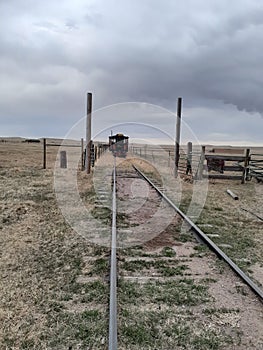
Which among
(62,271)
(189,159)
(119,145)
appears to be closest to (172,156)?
(119,145)

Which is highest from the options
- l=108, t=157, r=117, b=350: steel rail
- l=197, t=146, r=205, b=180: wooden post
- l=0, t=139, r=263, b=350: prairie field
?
l=197, t=146, r=205, b=180: wooden post

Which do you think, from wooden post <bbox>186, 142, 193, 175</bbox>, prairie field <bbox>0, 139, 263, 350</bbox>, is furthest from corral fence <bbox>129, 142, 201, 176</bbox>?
prairie field <bbox>0, 139, 263, 350</bbox>

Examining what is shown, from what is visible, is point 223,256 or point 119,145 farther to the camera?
point 119,145

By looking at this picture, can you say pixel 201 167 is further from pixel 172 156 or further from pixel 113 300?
pixel 172 156

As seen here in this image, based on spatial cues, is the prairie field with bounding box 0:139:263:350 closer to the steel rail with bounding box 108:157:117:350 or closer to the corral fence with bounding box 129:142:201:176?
the steel rail with bounding box 108:157:117:350

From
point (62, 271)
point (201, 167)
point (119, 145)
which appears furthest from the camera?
point (119, 145)

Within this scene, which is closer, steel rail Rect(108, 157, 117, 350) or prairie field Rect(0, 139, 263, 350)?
steel rail Rect(108, 157, 117, 350)

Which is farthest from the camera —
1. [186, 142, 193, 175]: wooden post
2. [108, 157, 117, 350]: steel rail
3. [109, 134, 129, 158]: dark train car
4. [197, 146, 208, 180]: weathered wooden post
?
[109, 134, 129, 158]: dark train car

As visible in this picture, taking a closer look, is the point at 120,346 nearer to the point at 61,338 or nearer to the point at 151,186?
the point at 61,338

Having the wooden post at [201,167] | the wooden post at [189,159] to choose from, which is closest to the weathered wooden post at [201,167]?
the wooden post at [201,167]

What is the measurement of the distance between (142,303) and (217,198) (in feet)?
26.3

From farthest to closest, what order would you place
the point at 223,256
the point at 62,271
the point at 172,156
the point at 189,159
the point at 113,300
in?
the point at 172,156 < the point at 189,159 < the point at 223,256 < the point at 62,271 < the point at 113,300

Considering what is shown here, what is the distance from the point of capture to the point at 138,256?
526 centimetres

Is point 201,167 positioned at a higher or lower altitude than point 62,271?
higher
